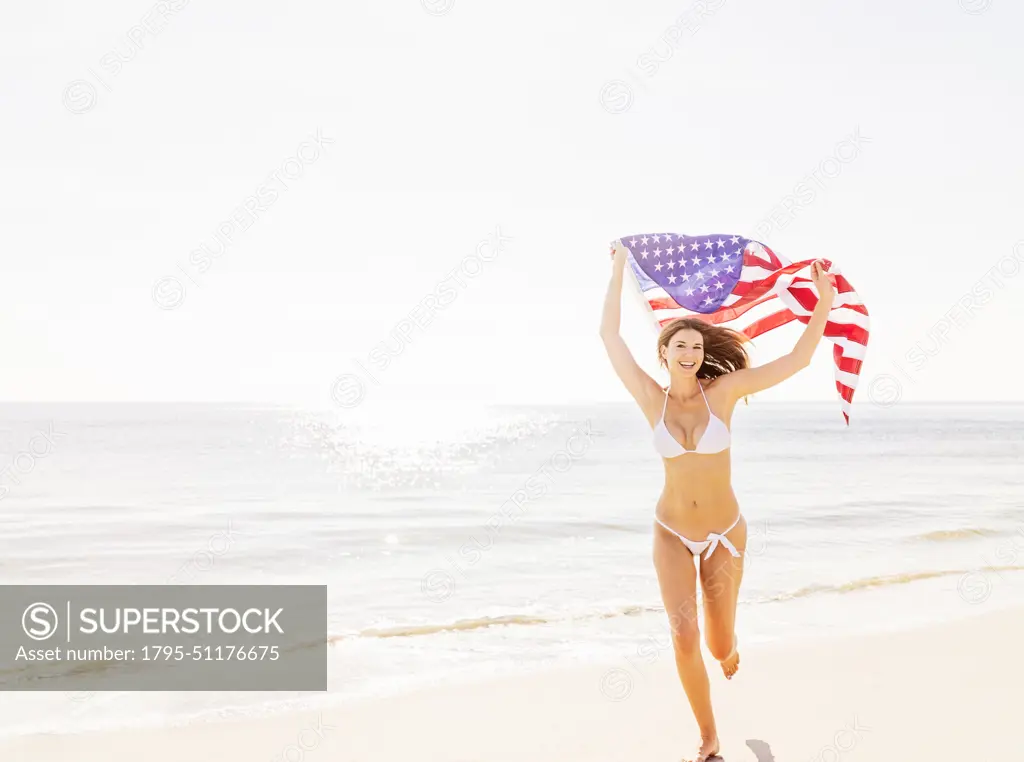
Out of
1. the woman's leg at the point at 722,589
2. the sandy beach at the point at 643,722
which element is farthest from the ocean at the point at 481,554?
the woman's leg at the point at 722,589

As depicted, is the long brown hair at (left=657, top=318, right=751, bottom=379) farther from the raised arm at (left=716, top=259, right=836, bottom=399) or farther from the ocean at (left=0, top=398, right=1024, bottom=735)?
the ocean at (left=0, top=398, right=1024, bottom=735)

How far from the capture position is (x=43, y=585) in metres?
11.3

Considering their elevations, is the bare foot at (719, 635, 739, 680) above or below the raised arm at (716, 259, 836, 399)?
below

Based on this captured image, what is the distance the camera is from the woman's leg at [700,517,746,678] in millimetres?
4781

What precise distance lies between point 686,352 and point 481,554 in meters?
8.93

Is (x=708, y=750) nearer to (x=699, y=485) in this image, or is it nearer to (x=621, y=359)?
(x=699, y=485)

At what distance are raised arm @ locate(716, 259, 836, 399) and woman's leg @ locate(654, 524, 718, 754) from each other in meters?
0.93

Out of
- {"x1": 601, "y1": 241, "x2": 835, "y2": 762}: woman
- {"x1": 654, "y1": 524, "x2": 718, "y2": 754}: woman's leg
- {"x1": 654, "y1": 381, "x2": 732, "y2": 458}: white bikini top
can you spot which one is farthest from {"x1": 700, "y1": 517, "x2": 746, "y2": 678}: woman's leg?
{"x1": 654, "y1": 381, "x2": 732, "y2": 458}: white bikini top

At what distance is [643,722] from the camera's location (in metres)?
5.75

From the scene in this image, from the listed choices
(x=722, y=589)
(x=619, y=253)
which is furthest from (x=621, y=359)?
(x=722, y=589)

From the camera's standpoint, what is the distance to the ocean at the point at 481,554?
25.2 ft

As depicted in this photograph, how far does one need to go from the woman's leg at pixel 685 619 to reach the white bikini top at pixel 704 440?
0.46m

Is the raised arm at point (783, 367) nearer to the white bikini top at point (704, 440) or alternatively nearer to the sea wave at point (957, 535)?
the white bikini top at point (704, 440)

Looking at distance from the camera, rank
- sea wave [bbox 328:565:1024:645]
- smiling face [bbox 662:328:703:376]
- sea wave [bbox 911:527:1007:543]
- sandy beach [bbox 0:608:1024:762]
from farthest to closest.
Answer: sea wave [bbox 911:527:1007:543] < sea wave [bbox 328:565:1024:645] < sandy beach [bbox 0:608:1024:762] < smiling face [bbox 662:328:703:376]
